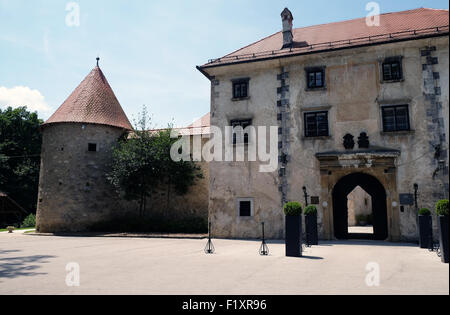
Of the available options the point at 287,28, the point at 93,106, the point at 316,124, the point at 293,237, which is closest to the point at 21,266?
the point at 293,237

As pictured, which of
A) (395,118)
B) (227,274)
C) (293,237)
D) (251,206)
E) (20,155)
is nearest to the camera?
(227,274)

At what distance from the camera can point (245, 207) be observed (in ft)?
59.7

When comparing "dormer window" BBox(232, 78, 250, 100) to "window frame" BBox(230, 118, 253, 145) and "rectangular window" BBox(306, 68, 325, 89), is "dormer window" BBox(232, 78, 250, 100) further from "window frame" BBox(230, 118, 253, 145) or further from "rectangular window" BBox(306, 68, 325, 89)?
"rectangular window" BBox(306, 68, 325, 89)

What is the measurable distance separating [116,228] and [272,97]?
566 inches

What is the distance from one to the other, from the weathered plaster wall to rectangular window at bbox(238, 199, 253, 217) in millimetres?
300

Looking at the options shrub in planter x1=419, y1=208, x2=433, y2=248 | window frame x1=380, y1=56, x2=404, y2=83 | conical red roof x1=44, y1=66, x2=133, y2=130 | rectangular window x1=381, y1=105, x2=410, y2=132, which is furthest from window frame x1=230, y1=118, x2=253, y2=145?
conical red roof x1=44, y1=66, x2=133, y2=130

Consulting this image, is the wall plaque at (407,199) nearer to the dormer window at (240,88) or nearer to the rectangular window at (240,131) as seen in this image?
the rectangular window at (240,131)

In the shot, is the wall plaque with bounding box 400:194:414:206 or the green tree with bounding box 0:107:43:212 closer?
the wall plaque with bounding box 400:194:414:206

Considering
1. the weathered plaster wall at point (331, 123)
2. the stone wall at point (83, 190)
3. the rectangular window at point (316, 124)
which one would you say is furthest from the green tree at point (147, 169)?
the rectangular window at point (316, 124)

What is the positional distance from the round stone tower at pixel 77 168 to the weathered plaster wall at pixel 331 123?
1041 cm

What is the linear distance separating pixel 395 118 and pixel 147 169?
15.6 metres

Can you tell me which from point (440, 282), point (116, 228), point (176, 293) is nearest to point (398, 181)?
point (440, 282)

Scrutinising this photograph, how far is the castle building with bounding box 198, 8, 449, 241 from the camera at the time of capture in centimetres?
1563

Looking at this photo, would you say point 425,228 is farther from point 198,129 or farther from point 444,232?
point 198,129
